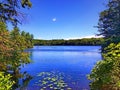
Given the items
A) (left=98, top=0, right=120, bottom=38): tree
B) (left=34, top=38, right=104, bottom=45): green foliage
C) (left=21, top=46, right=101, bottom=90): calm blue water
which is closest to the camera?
(left=21, top=46, right=101, bottom=90): calm blue water

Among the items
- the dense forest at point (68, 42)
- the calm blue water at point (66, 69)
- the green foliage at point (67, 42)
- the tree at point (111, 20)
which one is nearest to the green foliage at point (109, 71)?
the calm blue water at point (66, 69)

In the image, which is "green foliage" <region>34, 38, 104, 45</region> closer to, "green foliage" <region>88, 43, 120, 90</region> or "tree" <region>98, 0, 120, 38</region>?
"tree" <region>98, 0, 120, 38</region>

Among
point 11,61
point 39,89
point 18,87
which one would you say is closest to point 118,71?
point 39,89

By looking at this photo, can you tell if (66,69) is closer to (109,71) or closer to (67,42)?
(109,71)

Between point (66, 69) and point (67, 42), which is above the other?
point (67, 42)

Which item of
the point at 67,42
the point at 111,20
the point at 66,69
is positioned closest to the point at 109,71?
the point at 66,69

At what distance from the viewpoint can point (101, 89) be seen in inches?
396

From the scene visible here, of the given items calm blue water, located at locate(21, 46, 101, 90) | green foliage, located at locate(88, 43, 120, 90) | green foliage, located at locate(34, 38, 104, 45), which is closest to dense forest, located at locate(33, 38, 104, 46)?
green foliage, located at locate(34, 38, 104, 45)

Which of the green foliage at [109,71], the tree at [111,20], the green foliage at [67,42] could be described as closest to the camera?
the green foliage at [109,71]

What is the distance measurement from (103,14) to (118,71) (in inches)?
1020

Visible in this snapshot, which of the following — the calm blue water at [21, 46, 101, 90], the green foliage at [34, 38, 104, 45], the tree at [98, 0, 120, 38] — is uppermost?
the tree at [98, 0, 120, 38]

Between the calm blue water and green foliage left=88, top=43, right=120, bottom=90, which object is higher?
green foliage left=88, top=43, right=120, bottom=90

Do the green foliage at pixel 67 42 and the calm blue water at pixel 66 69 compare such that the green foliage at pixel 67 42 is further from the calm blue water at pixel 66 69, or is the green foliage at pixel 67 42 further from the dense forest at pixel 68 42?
the calm blue water at pixel 66 69

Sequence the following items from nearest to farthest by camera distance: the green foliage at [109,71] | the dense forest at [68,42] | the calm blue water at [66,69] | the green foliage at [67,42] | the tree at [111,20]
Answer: the green foliage at [109,71], the calm blue water at [66,69], the tree at [111,20], the green foliage at [67,42], the dense forest at [68,42]
